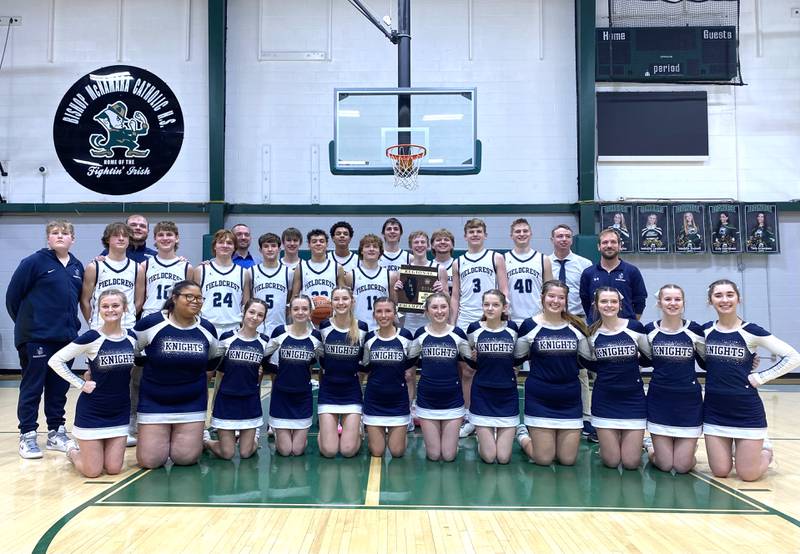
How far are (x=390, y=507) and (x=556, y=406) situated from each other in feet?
5.40

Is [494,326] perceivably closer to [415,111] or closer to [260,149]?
[415,111]

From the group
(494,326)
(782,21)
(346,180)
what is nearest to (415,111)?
(346,180)

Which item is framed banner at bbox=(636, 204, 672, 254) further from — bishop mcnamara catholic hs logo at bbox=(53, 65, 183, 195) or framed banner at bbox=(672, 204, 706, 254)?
bishop mcnamara catholic hs logo at bbox=(53, 65, 183, 195)

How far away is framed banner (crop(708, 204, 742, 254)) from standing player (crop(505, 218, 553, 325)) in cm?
610

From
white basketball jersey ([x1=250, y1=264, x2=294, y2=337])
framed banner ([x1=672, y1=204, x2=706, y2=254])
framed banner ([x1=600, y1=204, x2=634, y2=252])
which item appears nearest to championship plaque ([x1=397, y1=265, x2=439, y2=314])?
white basketball jersey ([x1=250, y1=264, x2=294, y2=337])

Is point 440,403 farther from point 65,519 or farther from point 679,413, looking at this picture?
point 65,519

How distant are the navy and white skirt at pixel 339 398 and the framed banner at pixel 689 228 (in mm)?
7743

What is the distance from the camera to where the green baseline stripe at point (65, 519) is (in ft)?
9.53

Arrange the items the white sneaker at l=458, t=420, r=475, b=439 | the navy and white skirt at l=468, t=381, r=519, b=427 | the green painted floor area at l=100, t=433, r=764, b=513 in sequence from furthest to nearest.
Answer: the white sneaker at l=458, t=420, r=475, b=439 < the navy and white skirt at l=468, t=381, r=519, b=427 < the green painted floor area at l=100, t=433, r=764, b=513

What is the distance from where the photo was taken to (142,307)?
5383mm

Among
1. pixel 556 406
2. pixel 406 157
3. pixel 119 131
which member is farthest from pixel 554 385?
pixel 119 131

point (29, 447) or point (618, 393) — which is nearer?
point (618, 393)

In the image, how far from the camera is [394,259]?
6.30m

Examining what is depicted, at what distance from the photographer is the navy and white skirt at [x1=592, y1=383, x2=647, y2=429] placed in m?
4.34
